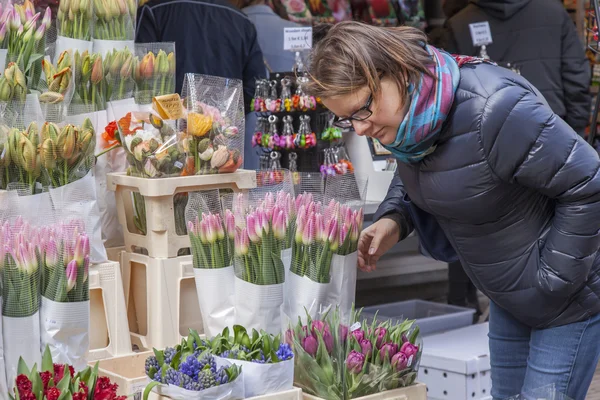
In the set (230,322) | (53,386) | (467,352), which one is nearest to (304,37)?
(467,352)

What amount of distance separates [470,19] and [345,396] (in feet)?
9.62

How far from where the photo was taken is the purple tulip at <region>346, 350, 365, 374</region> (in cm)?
180

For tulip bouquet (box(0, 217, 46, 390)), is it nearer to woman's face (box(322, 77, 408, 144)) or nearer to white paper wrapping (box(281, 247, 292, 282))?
white paper wrapping (box(281, 247, 292, 282))

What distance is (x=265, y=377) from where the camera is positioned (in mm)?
1726

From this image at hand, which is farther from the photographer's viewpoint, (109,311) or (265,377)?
(109,311)

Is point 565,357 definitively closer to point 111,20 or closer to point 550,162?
point 550,162

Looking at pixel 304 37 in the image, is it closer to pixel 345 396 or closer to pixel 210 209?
pixel 210 209

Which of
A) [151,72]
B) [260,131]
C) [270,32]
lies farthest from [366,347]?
[270,32]

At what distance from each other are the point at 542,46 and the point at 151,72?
8.12 feet

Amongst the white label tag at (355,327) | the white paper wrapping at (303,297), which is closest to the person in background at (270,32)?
the white paper wrapping at (303,297)

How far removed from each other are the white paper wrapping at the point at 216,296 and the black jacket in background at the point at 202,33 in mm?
1804

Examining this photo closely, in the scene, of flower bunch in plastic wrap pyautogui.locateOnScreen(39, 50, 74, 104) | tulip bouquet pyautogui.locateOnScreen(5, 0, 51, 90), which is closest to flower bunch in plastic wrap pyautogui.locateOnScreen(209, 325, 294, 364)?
flower bunch in plastic wrap pyautogui.locateOnScreen(39, 50, 74, 104)

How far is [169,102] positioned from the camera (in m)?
2.15

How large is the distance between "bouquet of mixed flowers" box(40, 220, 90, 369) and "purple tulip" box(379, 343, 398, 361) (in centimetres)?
63
